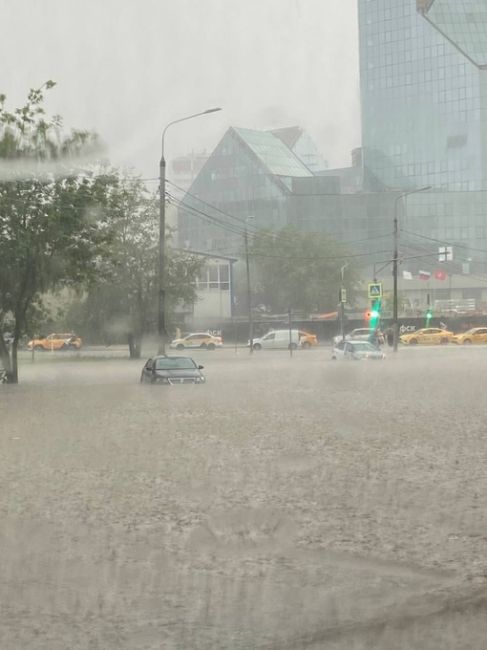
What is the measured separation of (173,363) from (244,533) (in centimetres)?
2075

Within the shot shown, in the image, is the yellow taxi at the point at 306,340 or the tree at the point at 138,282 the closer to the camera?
the tree at the point at 138,282

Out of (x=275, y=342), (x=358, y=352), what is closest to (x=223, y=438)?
(x=358, y=352)

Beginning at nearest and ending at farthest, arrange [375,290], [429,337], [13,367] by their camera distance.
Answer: [13,367] < [375,290] < [429,337]

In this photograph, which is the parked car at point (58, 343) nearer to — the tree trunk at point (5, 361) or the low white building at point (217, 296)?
the low white building at point (217, 296)

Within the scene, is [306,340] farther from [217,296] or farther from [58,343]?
[58,343]

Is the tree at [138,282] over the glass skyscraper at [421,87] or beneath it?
beneath

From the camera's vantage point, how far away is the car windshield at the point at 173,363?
27000mm

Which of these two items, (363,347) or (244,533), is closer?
(244,533)

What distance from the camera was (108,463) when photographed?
10.6 m

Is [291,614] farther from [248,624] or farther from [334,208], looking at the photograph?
[334,208]

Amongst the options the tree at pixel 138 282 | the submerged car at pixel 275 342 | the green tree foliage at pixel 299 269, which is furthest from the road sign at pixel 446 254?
the green tree foliage at pixel 299 269

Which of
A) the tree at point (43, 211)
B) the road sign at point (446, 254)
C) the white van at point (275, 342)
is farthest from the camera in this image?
the white van at point (275, 342)

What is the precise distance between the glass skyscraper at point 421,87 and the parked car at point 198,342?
1501cm

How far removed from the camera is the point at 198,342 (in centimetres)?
6384
